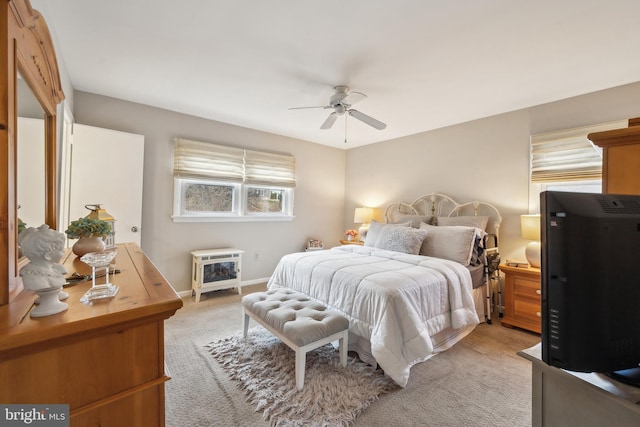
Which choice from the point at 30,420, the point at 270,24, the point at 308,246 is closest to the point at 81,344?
the point at 30,420

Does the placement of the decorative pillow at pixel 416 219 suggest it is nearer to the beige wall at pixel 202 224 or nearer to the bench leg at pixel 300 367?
the beige wall at pixel 202 224

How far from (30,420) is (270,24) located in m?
2.13

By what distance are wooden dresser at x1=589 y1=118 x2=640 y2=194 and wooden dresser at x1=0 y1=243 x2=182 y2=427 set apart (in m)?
1.51

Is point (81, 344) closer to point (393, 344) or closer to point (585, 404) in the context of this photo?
point (585, 404)

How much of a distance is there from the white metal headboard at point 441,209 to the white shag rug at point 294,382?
93.5 inches

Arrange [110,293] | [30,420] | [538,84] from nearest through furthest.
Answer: [30,420], [110,293], [538,84]

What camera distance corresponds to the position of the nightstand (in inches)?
106

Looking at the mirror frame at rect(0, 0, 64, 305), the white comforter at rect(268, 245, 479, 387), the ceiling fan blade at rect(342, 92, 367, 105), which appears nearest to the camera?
the mirror frame at rect(0, 0, 64, 305)

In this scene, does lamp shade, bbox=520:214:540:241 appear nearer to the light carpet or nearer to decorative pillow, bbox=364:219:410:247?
the light carpet

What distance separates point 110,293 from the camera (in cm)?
88

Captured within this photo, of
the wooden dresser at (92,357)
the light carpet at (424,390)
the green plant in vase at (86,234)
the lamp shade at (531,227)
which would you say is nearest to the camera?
the wooden dresser at (92,357)

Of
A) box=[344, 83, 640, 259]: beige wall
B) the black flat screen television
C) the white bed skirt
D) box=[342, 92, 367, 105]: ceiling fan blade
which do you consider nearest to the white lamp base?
box=[344, 83, 640, 259]: beige wall

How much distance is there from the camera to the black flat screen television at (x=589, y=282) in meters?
0.68

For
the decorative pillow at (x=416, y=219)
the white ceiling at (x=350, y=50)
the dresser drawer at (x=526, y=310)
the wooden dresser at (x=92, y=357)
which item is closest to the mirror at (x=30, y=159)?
the wooden dresser at (x=92, y=357)
